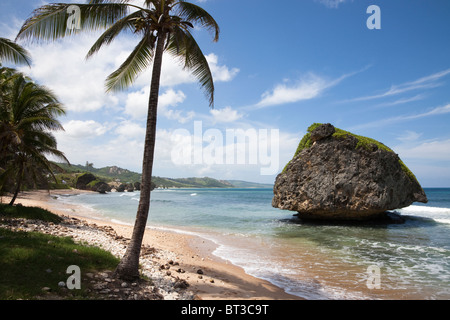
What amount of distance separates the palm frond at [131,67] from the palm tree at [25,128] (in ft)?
22.4

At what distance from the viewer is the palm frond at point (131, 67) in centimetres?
848

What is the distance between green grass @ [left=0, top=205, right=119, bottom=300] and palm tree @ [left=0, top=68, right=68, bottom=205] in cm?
645

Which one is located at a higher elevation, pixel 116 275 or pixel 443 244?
pixel 116 275

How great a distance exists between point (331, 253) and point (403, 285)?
4.19m

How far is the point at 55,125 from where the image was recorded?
1438cm

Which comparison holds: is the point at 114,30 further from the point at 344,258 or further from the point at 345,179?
the point at 345,179

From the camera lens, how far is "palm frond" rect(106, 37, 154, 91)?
8.48 meters

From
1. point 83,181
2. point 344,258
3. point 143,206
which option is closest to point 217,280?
point 143,206

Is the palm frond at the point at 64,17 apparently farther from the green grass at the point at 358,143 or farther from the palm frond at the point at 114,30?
the green grass at the point at 358,143

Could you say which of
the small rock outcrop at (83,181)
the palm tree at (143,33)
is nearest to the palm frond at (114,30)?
the palm tree at (143,33)

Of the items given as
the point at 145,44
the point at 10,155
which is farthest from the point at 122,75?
the point at 10,155

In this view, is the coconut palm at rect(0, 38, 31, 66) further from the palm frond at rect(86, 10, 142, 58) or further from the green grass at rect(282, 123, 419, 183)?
the green grass at rect(282, 123, 419, 183)

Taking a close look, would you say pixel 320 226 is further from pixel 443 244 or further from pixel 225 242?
pixel 225 242

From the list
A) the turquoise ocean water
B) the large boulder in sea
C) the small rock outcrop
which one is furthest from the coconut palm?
the small rock outcrop
